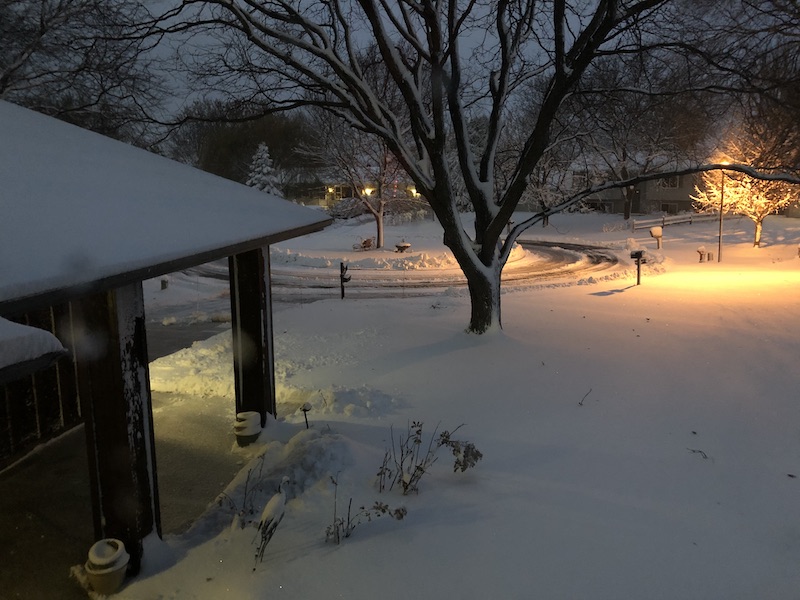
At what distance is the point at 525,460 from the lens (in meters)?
6.07

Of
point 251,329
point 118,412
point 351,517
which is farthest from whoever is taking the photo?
point 251,329

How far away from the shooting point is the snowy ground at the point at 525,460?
4.26 meters

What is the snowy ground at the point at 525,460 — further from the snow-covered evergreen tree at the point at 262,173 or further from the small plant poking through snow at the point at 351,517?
the snow-covered evergreen tree at the point at 262,173

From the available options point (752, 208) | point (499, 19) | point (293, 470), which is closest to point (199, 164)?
point (752, 208)

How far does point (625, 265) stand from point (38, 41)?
21023mm

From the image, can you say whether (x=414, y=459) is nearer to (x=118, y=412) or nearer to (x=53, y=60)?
(x=118, y=412)

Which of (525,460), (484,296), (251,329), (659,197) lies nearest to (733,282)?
(484,296)

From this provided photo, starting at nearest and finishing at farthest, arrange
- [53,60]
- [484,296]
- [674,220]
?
1. [484,296]
2. [53,60]
3. [674,220]

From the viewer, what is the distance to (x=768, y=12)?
972cm

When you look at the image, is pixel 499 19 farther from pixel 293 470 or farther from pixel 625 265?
pixel 625 265

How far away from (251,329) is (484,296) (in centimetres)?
480

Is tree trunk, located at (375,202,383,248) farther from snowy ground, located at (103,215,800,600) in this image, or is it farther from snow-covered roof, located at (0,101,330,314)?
snow-covered roof, located at (0,101,330,314)

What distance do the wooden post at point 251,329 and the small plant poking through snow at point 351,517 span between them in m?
2.26

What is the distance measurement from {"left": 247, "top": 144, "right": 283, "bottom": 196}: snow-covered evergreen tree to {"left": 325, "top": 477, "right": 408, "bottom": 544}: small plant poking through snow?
4397cm
